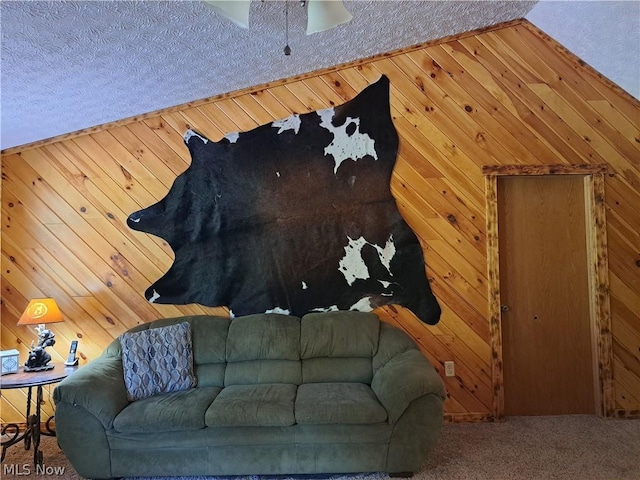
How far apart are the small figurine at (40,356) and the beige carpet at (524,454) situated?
553 millimetres

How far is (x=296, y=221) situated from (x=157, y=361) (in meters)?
1.45

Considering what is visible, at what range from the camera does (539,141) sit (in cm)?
337

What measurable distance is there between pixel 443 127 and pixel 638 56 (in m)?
1.43

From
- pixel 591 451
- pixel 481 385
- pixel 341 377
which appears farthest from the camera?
pixel 481 385

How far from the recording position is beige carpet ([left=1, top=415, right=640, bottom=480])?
2445 mm

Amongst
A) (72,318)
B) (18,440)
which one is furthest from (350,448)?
(72,318)

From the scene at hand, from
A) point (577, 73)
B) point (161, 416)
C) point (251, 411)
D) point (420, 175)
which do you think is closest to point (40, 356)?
point (161, 416)

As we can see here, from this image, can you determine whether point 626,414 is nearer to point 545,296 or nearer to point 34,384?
point 545,296

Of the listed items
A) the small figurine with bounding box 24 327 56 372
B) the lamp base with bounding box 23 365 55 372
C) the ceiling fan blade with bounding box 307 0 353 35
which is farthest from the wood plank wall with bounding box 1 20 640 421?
the ceiling fan blade with bounding box 307 0 353 35

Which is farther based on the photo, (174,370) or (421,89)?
(421,89)

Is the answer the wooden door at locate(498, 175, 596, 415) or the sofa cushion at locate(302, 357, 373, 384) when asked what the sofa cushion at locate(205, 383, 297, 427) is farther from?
the wooden door at locate(498, 175, 596, 415)

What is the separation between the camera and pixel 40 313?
300cm

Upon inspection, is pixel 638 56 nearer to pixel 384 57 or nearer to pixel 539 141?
pixel 539 141

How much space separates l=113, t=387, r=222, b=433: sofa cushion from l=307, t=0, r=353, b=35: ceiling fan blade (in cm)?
225
